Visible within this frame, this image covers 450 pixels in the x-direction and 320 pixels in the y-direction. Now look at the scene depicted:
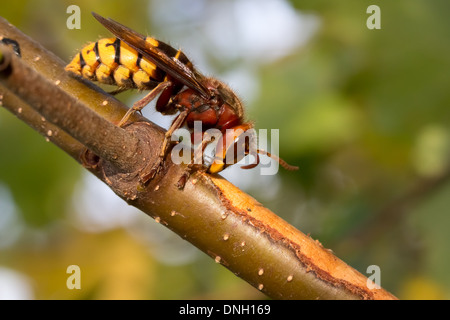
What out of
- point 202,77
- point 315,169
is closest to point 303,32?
point 315,169

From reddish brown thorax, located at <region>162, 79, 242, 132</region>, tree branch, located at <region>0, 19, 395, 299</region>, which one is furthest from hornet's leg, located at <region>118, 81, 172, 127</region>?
reddish brown thorax, located at <region>162, 79, 242, 132</region>

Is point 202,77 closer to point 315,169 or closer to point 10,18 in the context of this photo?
point 315,169

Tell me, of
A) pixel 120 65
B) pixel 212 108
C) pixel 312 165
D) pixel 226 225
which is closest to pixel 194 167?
pixel 226 225

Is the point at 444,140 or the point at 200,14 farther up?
the point at 200,14

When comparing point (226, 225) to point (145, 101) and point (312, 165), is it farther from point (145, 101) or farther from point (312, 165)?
point (312, 165)

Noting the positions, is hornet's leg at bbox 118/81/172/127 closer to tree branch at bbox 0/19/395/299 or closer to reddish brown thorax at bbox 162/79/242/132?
tree branch at bbox 0/19/395/299
